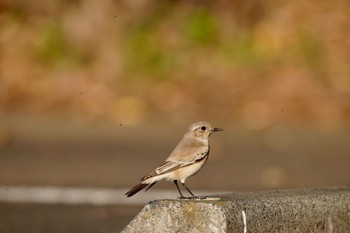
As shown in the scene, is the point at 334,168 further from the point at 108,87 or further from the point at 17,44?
the point at 17,44

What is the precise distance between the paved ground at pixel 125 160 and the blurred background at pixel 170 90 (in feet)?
0.07

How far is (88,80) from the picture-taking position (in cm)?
1442

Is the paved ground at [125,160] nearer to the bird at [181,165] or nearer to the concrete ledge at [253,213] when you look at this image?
the bird at [181,165]

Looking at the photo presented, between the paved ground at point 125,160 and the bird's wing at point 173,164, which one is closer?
the bird's wing at point 173,164

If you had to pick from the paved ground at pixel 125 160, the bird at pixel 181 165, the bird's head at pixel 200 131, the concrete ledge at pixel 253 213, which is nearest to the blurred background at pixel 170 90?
the paved ground at pixel 125 160

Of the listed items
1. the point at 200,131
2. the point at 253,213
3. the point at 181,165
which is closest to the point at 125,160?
the point at 200,131

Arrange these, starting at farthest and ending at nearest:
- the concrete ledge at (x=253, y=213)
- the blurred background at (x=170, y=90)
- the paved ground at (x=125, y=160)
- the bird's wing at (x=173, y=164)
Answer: the blurred background at (x=170, y=90), the paved ground at (x=125, y=160), the bird's wing at (x=173, y=164), the concrete ledge at (x=253, y=213)

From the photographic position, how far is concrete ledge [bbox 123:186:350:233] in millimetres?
5715

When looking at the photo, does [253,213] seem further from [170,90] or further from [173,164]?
[170,90]

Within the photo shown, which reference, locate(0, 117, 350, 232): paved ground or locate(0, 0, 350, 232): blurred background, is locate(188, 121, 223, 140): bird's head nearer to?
locate(0, 117, 350, 232): paved ground

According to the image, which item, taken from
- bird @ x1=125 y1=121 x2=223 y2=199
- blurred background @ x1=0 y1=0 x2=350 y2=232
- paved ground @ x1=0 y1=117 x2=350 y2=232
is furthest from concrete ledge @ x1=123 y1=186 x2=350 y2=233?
blurred background @ x1=0 y1=0 x2=350 y2=232

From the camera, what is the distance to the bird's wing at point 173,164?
662cm

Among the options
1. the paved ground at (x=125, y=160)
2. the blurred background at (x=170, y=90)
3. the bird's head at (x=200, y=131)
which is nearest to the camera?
the bird's head at (x=200, y=131)

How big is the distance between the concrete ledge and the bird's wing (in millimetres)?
541
